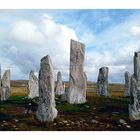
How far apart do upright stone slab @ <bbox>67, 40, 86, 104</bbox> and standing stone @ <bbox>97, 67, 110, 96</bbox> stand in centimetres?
493

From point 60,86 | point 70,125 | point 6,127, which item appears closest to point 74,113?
point 70,125

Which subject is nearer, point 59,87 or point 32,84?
point 32,84

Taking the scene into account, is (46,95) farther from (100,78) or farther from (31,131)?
(100,78)

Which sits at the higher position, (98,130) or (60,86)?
(60,86)

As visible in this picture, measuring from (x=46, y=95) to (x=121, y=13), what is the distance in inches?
280

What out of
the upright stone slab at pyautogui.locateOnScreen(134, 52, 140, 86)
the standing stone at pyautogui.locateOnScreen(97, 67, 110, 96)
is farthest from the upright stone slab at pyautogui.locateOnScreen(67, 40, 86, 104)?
the standing stone at pyautogui.locateOnScreen(97, 67, 110, 96)

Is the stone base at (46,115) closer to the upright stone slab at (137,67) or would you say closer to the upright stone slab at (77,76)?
the upright stone slab at (77,76)

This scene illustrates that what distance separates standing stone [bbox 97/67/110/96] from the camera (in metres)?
38.9

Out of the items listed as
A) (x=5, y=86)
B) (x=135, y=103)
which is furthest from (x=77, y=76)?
(x=5, y=86)

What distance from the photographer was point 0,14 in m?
32.8

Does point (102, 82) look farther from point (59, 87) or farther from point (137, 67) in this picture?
point (137, 67)

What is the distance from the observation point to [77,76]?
33.8m

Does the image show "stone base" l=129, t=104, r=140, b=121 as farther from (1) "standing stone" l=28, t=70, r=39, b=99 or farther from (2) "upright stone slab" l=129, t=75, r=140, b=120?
(1) "standing stone" l=28, t=70, r=39, b=99

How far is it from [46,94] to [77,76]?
482 centimetres
